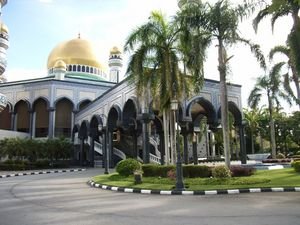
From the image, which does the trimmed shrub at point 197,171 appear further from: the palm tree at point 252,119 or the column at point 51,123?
the palm tree at point 252,119

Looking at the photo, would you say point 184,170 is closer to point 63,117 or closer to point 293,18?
point 293,18

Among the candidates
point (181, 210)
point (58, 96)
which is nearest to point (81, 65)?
point (58, 96)

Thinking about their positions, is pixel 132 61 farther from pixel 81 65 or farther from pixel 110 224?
pixel 81 65

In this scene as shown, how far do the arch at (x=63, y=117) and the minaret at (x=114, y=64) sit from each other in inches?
591

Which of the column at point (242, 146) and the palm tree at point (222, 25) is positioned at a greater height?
the palm tree at point (222, 25)

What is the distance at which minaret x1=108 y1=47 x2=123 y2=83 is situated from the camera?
60.0 meters

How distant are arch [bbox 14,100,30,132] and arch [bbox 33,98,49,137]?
130 centimetres

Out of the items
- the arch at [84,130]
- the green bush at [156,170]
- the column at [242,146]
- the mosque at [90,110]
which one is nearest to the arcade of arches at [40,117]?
the mosque at [90,110]

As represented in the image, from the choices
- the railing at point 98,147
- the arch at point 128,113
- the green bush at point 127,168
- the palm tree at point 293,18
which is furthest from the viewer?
the railing at point 98,147

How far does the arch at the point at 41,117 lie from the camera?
Result: 152 feet

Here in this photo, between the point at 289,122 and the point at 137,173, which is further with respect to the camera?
the point at 289,122

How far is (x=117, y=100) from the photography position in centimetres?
3056

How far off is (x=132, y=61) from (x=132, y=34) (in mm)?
1504

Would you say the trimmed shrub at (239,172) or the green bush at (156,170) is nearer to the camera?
the trimmed shrub at (239,172)
